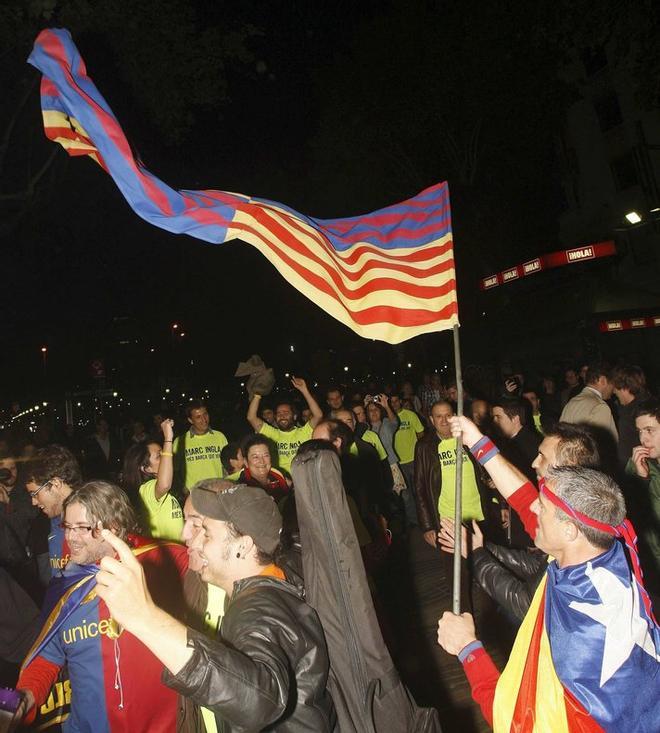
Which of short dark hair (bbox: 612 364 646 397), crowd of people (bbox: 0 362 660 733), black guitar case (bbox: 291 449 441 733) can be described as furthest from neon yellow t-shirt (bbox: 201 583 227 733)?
short dark hair (bbox: 612 364 646 397)

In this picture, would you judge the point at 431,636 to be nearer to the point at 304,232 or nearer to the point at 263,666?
the point at 304,232

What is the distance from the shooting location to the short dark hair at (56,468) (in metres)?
4.14

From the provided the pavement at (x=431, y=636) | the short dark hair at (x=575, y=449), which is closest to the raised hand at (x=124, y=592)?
the short dark hair at (x=575, y=449)

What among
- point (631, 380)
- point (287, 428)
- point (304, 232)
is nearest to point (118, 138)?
point (304, 232)

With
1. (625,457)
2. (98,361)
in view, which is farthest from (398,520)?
(98,361)

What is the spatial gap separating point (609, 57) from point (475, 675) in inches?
1261

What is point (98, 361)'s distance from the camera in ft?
64.0

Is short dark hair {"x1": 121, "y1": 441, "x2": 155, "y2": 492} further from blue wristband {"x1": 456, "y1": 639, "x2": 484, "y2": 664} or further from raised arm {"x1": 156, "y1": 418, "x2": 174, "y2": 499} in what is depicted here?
blue wristband {"x1": 456, "y1": 639, "x2": 484, "y2": 664}

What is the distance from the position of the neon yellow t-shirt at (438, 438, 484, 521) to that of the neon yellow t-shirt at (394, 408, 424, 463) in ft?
14.3

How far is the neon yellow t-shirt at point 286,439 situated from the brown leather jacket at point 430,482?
5.66ft

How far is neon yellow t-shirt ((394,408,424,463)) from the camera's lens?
10484mm

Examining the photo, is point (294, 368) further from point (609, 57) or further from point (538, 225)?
point (609, 57)

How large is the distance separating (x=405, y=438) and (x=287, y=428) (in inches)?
129

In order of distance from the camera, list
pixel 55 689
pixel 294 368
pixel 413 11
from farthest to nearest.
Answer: pixel 294 368, pixel 413 11, pixel 55 689
